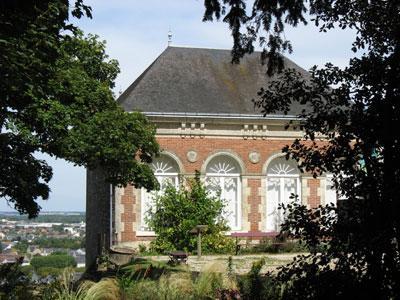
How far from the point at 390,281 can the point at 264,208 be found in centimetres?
1796

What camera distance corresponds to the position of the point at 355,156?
484cm

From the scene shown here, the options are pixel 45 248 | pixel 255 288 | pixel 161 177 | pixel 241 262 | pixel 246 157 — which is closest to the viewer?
pixel 255 288

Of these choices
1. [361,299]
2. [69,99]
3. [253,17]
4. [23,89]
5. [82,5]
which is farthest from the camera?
[69,99]

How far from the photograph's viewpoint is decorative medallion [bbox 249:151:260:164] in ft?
73.9

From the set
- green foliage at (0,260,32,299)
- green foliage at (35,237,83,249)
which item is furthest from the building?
green foliage at (35,237,83,249)

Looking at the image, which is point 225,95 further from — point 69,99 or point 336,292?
point 336,292

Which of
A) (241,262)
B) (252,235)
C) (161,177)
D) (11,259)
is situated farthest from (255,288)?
(161,177)

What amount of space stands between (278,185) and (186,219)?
166 inches

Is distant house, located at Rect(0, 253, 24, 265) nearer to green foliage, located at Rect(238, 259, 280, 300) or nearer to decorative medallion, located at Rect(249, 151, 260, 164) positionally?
green foliage, located at Rect(238, 259, 280, 300)

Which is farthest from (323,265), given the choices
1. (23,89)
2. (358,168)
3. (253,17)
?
(23,89)

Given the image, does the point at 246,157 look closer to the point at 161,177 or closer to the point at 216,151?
the point at 216,151

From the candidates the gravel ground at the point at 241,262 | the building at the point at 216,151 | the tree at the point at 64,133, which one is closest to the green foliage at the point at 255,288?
the tree at the point at 64,133

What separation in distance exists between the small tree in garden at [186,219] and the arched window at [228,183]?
1.01 metres

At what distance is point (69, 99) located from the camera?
47.1 feet
